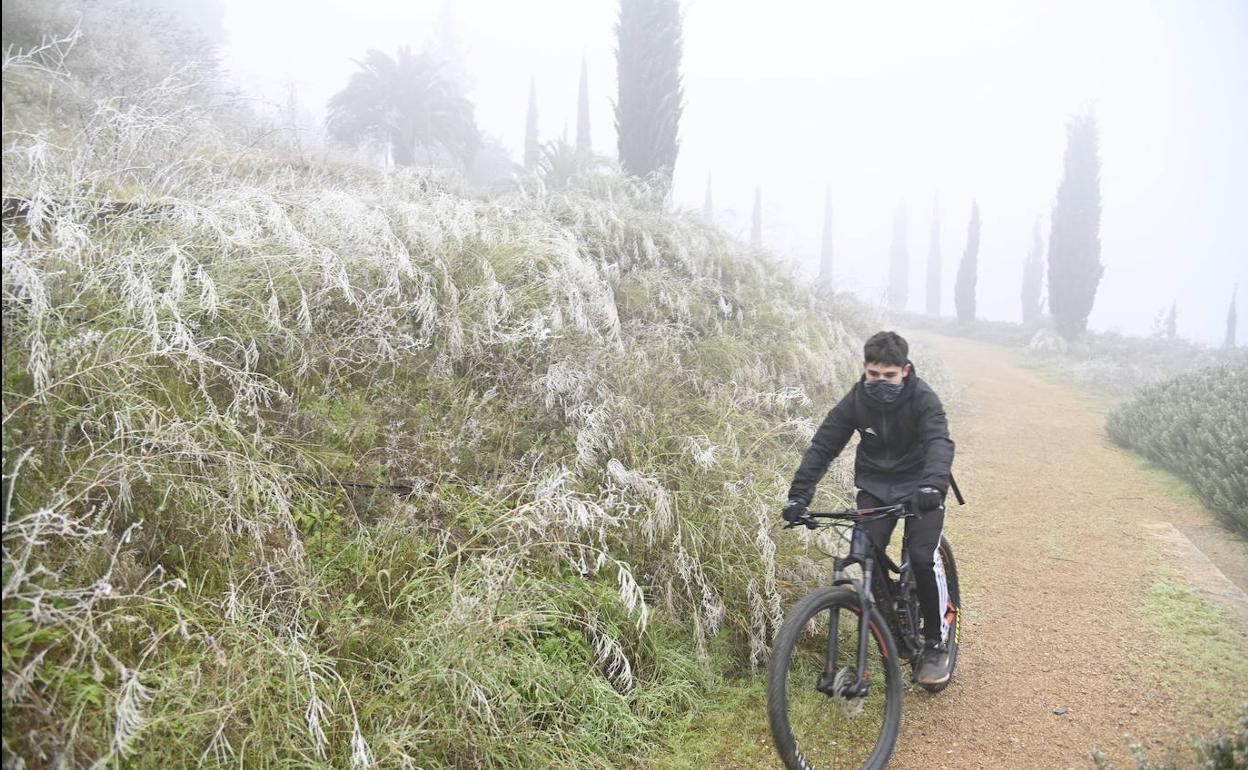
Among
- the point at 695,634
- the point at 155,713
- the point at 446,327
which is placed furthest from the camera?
the point at 446,327

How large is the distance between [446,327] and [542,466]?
131 centimetres

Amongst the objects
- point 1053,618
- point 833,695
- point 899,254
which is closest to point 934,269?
point 899,254

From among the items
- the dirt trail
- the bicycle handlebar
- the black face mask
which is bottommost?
the dirt trail

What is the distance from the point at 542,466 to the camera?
12.8 feet

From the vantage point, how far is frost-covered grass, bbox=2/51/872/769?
A: 7.41ft

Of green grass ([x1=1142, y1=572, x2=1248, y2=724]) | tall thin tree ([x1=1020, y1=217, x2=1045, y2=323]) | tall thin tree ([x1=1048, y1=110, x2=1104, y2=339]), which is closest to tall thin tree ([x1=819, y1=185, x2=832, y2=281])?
tall thin tree ([x1=1020, y1=217, x2=1045, y2=323])

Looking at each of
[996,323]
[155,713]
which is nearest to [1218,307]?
[996,323]

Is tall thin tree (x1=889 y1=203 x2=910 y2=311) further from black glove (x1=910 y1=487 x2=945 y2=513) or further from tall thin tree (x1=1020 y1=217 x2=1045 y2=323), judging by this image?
black glove (x1=910 y1=487 x2=945 y2=513)

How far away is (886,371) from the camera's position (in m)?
3.21

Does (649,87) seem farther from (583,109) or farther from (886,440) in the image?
(583,109)

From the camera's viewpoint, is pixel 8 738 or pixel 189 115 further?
pixel 189 115

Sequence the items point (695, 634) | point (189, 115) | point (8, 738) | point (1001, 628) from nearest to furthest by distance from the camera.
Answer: point (8, 738)
point (695, 634)
point (1001, 628)
point (189, 115)

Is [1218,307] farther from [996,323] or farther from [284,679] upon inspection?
[284,679]

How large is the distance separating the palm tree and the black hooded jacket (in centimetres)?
1863
